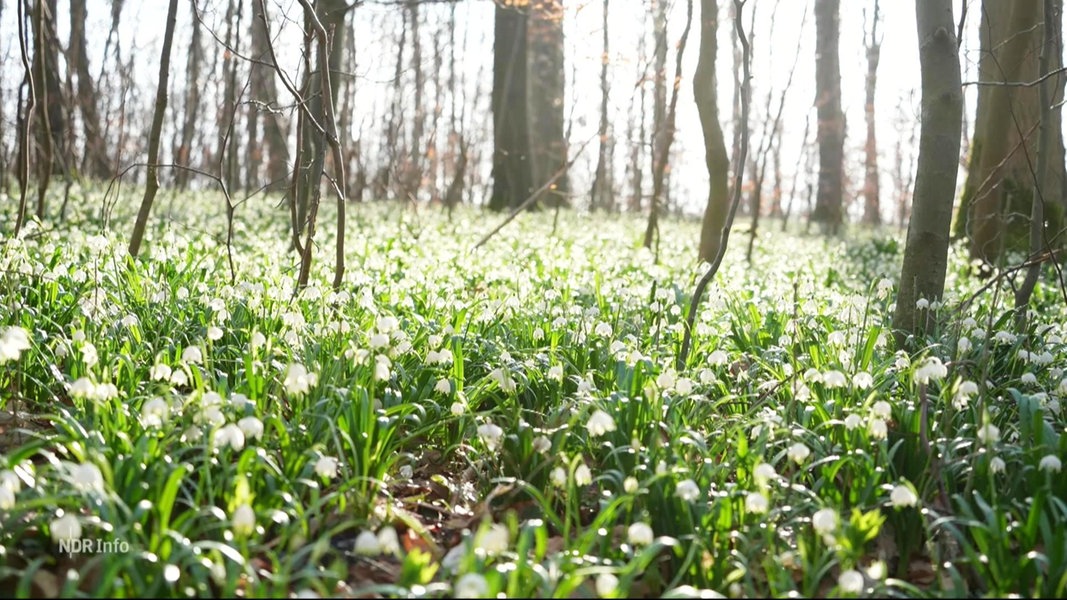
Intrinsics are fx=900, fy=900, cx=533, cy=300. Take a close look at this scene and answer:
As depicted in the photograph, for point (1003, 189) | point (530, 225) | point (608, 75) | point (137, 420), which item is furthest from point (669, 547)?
point (608, 75)

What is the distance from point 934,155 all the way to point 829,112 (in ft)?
56.3

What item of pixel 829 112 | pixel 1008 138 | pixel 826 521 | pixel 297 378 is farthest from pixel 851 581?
pixel 829 112

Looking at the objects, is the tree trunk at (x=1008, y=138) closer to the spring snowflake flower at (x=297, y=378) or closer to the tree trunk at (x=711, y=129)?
the tree trunk at (x=711, y=129)

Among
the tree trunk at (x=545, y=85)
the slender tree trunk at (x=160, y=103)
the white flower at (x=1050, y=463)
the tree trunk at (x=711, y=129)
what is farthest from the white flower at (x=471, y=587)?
the tree trunk at (x=545, y=85)

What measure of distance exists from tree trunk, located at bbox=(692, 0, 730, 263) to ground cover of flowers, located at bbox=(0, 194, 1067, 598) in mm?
4484

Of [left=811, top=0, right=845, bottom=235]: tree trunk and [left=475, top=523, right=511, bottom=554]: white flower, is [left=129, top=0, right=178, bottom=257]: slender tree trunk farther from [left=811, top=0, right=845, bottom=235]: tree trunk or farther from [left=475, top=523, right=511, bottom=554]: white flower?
[left=811, top=0, right=845, bottom=235]: tree trunk

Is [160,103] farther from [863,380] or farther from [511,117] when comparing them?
[511,117]

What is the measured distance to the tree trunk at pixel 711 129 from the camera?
9.13m

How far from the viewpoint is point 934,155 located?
4754mm

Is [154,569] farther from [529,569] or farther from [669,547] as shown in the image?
[669,547]

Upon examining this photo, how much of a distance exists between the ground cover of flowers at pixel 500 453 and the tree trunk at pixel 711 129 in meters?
4.48

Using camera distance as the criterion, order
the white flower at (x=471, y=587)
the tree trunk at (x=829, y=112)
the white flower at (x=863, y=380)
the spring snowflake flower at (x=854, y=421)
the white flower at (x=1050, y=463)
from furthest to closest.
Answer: the tree trunk at (x=829, y=112)
the white flower at (x=863, y=380)
the spring snowflake flower at (x=854, y=421)
the white flower at (x=1050, y=463)
the white flower at (x=471, y=587)

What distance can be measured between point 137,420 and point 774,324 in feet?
11.7

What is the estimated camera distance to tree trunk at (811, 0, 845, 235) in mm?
20859
